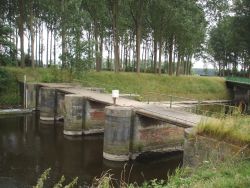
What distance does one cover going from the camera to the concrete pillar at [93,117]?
22547 millimetres

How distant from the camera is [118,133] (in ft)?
56.1

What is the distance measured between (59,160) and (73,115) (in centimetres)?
534

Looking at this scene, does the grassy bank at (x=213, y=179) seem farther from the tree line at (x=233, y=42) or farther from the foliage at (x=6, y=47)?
the tree line at (x=233, y=42)

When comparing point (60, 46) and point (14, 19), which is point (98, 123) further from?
point (14, 19)

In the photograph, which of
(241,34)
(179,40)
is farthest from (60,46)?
(241,34)

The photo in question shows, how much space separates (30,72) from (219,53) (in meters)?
39.6

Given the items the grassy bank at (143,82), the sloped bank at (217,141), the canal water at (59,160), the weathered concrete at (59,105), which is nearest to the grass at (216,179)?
the sloped bank at (217,141)

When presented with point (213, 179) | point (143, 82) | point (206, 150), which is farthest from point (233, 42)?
point (213, 179)

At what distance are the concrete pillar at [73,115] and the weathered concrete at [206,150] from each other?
10942 millimetres

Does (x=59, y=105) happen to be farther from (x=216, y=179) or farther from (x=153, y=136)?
(x=216, y=179)

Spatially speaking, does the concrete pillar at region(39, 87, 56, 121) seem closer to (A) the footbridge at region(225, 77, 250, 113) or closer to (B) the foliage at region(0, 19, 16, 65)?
(B) the foliage at region(0, 19, 16, 65)

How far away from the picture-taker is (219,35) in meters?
60.8

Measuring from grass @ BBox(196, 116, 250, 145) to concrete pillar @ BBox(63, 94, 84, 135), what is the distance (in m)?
11.5

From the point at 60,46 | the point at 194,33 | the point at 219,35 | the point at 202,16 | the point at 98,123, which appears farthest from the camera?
the point at 219,35
